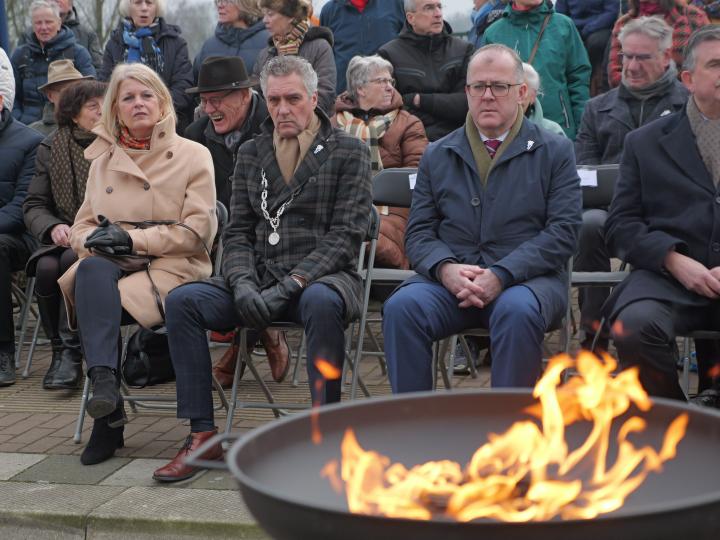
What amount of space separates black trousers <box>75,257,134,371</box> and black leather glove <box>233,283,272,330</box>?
64 cm


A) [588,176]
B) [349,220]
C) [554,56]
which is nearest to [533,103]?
[588,176]

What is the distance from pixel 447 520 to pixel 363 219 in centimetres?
356

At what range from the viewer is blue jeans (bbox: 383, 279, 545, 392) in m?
4.50

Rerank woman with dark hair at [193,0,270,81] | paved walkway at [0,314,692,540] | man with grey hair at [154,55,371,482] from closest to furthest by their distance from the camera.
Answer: paved walkway at [0,314,692,540] < man with grey hair at [154,55,371,482] < woman with dark hair at [193,0,270,81]

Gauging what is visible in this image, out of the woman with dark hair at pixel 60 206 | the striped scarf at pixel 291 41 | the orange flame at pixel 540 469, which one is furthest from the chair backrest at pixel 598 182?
the orange flame at pixel 540 469

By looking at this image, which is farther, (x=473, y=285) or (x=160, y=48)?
(x=160, y=48)

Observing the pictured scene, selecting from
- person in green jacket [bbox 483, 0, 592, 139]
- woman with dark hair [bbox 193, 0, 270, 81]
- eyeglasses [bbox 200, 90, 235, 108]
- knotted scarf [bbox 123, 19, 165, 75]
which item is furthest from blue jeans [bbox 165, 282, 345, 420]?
knotted scarf [bbox 123, 19, 165, 75]

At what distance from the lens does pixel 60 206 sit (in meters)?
6.86

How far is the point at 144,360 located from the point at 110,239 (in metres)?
1.07

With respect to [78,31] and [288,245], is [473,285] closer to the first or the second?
[288,245]

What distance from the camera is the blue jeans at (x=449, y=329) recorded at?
450cm

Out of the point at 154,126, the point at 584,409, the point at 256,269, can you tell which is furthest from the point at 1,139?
the point at 584,409

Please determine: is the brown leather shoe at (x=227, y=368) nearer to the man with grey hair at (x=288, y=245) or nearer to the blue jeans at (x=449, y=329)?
the man with grey hair at (x=288, y=245)

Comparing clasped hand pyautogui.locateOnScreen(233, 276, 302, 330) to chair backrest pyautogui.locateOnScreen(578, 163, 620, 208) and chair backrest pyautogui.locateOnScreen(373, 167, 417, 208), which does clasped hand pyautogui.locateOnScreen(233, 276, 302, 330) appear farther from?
chair backrest pyautogui.locateOnScreen(578, 163, 620, 208)
